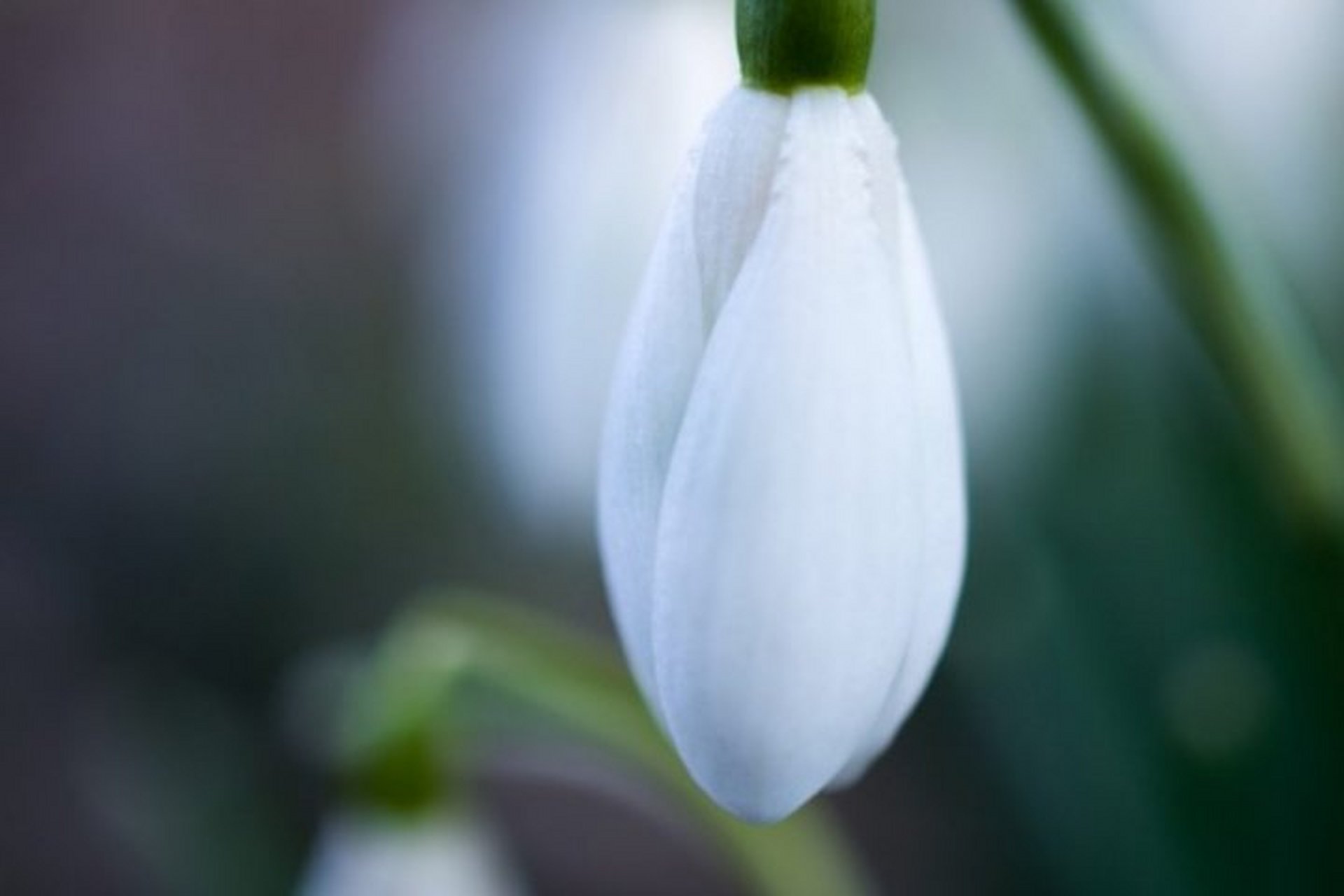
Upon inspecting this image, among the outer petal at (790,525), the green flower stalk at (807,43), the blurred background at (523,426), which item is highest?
the green flower stalk at (807,43)

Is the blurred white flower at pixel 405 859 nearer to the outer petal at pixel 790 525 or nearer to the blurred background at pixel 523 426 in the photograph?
the blurred background at pixel 523 426

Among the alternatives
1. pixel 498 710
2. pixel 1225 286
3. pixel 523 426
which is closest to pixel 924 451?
pixel 1225 286

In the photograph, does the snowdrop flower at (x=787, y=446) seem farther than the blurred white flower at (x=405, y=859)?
No

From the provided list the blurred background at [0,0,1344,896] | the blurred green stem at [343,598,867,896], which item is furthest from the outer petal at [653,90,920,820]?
the blurred green stem at [343,598,867,896]

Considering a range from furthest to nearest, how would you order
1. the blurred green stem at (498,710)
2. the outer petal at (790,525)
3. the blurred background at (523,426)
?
the blurred background at (523,426), the blurred green stem at (498,710), the outer petal at (790,525)

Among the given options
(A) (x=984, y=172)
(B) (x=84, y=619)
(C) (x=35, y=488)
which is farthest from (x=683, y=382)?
(C) (x=35, y=488)

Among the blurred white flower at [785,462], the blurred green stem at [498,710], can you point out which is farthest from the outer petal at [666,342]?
the blurred green stem at [498,710]

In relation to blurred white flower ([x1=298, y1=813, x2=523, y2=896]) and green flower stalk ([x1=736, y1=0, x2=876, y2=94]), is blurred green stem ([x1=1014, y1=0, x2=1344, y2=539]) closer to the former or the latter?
green flower stalk ([x1=736, y1=0, x2=876, y2=94])
